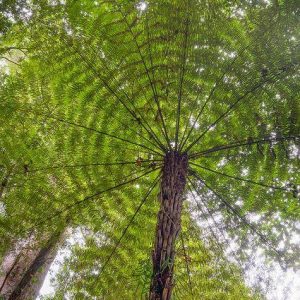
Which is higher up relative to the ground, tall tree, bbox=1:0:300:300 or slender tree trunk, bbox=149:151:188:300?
tall tree, bbox=1:0:300:300

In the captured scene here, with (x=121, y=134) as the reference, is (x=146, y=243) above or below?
below

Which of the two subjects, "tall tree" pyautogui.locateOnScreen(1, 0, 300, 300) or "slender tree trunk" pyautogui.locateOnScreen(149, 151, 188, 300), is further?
"tall tree" pyautogui.locateOnScreen(1, 0, 300, 300)

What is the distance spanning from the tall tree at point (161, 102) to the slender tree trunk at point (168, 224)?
0.5 inches

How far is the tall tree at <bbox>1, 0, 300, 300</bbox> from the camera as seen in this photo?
224 centimetres

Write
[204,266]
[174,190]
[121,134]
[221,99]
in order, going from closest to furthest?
[174,190], [221,99], [121,134], [204,266]

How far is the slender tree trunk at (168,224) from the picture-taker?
139 centimetres

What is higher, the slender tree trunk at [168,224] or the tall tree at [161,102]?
the tall tree at [161,102]

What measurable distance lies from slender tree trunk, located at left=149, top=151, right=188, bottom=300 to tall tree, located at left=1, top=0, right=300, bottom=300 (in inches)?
0.5

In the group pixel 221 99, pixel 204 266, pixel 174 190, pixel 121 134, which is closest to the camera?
pixel 174 190

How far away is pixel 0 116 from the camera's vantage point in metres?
2.64

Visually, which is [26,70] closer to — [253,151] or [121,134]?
[121,134]

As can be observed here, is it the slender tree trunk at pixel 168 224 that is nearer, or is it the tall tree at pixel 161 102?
the slender tree trunk at pixel 168 224

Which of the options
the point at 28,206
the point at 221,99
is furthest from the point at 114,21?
the point at 28,206

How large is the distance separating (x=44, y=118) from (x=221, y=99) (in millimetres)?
1590
